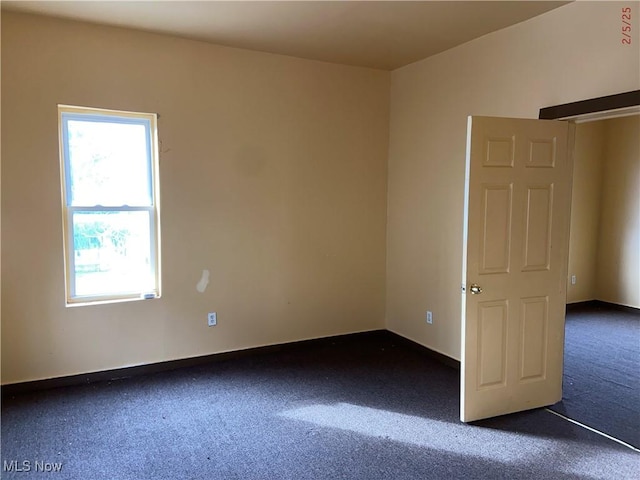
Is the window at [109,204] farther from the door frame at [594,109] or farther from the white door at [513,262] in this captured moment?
the door frame at [594,109]

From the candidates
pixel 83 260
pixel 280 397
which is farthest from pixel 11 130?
pixel 280 397

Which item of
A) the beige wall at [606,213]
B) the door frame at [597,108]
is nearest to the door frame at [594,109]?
the door frame at [597,108]

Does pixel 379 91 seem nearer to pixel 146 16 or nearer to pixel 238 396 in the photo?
pixel 146 16

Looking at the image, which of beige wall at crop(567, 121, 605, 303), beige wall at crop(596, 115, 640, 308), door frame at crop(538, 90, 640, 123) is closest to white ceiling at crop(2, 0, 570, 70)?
door frame at crop(538, 90, 640, 123)

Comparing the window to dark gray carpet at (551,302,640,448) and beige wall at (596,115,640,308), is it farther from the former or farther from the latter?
beige wall at (596,115,640,308)

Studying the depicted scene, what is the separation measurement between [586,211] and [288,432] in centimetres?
509

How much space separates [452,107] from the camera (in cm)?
392

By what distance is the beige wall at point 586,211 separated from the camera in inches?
233

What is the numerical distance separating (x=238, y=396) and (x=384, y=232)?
225 centimetres

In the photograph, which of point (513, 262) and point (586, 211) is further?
point (586, 211)
